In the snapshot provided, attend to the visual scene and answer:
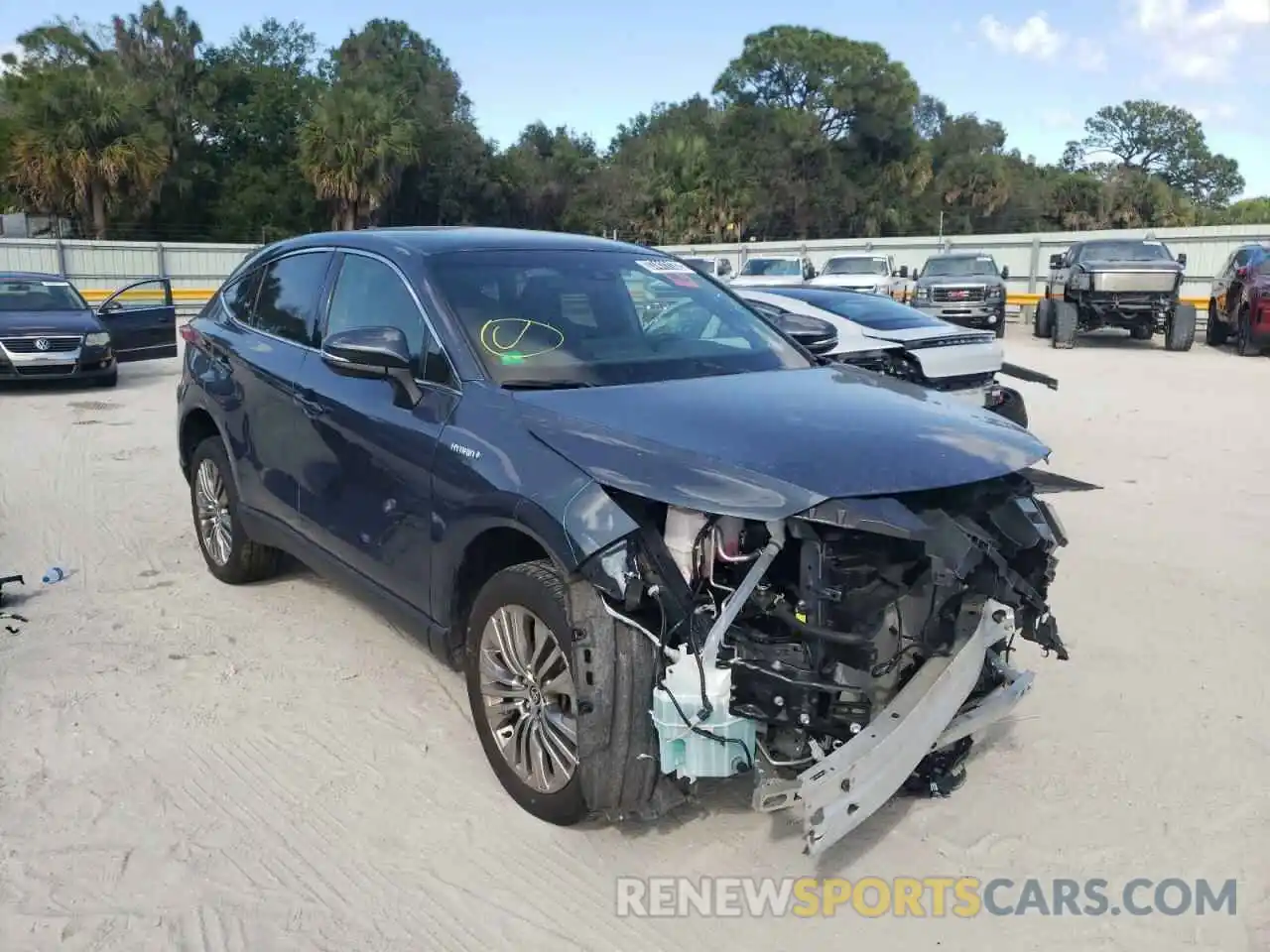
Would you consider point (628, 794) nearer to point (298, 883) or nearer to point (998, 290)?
point (298, 883)

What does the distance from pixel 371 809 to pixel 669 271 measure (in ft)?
8.47

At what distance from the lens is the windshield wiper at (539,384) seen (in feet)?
12.2

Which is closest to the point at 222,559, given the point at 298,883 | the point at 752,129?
the point at 298,883

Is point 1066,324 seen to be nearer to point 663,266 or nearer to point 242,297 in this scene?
point 663,266

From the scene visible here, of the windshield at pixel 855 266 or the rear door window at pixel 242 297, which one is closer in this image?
the rear door window at pixel 242 297

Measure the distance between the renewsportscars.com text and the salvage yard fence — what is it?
2372 centimetres

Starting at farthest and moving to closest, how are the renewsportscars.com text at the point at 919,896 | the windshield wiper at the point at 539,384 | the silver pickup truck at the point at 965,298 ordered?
the silver pickup truck at the point at 965,298 → the windshield wiper at the point at 539,384 → the renewsportscars.com text at the point at 919,896

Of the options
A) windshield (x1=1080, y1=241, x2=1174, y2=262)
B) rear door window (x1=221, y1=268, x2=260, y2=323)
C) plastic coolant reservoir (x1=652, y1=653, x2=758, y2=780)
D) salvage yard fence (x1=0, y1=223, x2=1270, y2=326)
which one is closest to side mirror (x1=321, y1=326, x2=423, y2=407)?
plastic coolant reservoir (x1=652, y1=653, x2=758, y2=780)

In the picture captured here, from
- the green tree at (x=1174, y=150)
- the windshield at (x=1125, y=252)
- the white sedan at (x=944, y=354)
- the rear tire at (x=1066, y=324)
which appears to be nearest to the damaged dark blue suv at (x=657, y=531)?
the white sedan at (x=944, y=354)

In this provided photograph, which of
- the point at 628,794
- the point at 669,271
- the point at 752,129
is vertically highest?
the point at 752,129

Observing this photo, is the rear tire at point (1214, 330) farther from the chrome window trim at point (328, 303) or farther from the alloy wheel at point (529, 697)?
the alloy wheel at point (529, 697)

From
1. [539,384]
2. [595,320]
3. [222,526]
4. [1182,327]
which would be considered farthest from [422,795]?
[1182,327]

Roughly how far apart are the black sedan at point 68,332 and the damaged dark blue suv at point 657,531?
1008 cm

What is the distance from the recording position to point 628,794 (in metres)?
3.14
